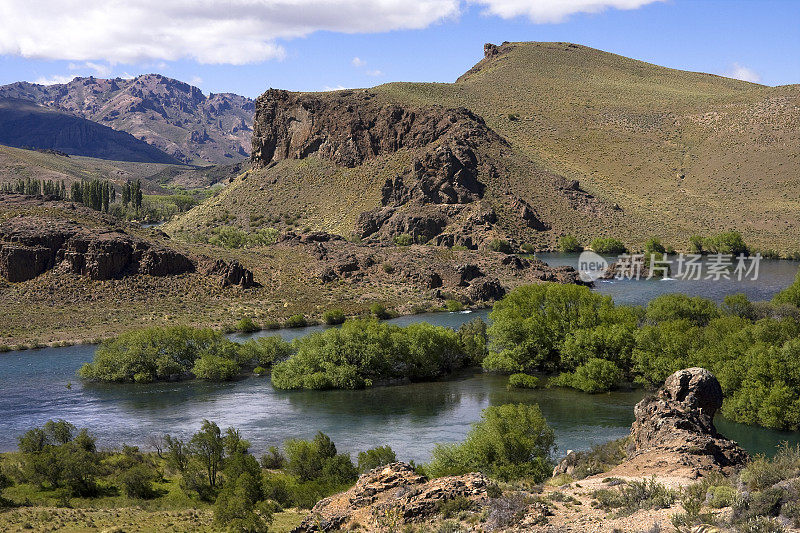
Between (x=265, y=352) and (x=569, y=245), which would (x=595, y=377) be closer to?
(x=265, y=352)

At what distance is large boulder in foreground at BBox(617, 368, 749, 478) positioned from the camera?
29.8 m

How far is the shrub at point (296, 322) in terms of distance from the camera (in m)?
95.1

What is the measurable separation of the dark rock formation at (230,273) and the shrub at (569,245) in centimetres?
6671

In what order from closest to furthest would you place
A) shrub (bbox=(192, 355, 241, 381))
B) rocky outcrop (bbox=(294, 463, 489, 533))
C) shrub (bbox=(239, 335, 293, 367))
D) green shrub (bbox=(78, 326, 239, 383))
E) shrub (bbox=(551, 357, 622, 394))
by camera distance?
rocky outcrop (bbox=(294, 463, 489, 533)) → shrub (bbox=(551, 357, 622, 394)) → shrub (bbox=(192, 355, 241, 381)) → green shrub (bbox=(78, 326, 239, 383)) → shrub (bbox=(239, 335, 293, 367))

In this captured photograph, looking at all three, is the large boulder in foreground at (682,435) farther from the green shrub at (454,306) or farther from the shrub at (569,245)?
the shrub at (569,245)

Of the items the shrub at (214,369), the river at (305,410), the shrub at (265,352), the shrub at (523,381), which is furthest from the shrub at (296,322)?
the shrub at (523,381)

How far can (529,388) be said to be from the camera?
6556 cm

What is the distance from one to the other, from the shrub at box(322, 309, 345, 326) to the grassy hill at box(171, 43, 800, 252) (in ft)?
201

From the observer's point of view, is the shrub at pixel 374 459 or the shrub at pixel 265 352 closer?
the shrub at pixel 374 459

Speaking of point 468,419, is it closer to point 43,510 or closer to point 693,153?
point 43,510

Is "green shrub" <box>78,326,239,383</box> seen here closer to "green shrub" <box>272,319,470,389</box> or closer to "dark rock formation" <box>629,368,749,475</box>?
"green shrub" <box>272,319,470,389</box>

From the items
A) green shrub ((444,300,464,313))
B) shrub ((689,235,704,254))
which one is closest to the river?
green shrub ((444,300,464,313))

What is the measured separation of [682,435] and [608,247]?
118 m

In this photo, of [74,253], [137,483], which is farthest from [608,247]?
[137,483]
